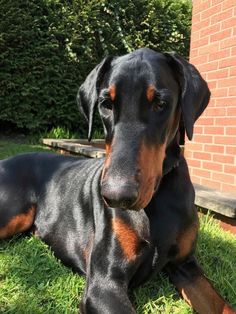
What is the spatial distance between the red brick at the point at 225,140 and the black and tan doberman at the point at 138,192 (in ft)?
5.68

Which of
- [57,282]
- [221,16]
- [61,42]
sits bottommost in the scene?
[57,282]

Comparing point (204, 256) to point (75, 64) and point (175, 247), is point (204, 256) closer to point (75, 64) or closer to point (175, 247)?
point (175, 247)

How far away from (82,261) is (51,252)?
342 millimetres

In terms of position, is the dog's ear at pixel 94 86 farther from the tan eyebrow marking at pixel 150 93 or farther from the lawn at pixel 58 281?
the lawn at pixel 58 281

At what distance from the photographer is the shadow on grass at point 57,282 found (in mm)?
2348

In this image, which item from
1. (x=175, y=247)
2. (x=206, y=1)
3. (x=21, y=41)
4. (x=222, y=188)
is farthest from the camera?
(x=21, y=41)

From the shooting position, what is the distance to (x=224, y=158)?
4270mm

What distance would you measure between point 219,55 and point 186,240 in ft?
8.42

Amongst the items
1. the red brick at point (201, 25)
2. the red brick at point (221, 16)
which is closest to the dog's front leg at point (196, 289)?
the red brick at point (221, 16)

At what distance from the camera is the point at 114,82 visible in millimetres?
2074

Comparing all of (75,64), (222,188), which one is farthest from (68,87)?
(222,188)

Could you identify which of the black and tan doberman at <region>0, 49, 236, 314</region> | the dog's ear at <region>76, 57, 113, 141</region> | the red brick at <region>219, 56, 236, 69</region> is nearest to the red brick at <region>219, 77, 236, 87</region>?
the red brick at <region>219, 56, 236, 69</region>

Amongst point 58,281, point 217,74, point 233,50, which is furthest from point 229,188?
point 58,281

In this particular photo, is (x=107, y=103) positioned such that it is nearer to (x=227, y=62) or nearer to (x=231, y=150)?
(x=231, y=150)
